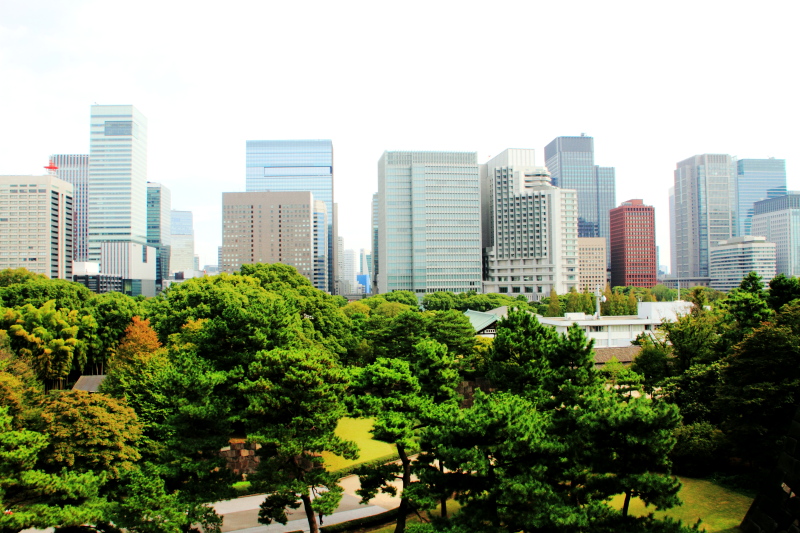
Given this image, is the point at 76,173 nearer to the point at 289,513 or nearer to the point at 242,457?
the point at 242,457

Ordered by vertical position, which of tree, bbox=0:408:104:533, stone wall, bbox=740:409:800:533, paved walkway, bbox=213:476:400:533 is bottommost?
paved walkway, bbox=213:476:400:533

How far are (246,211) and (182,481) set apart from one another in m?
128

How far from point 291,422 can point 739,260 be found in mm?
163900

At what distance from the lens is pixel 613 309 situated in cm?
6850

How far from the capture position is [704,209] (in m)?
181

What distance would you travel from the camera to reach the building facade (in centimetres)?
13825

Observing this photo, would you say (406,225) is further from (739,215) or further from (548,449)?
(739,215)

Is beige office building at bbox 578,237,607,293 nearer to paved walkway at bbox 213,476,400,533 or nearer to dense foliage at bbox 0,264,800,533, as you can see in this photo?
dense foliage at bbox 0,264,800,533

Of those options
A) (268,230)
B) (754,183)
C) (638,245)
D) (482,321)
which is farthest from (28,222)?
(754,183)

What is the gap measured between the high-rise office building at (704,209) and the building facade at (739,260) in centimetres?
2773

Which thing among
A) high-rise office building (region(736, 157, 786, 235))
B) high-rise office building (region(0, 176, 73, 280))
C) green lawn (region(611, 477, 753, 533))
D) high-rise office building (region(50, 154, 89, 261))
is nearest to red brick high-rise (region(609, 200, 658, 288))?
high-rise office building (region(736, 157, 786, 235))

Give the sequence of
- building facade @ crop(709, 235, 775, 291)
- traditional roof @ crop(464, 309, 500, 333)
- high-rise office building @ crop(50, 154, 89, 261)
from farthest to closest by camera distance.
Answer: high-rise office building @ crop(50, 154, 89, 261) < building facade @ crop(709, 235, 775, 291) < traditional roof @ crop(464, 309, 500, 333)

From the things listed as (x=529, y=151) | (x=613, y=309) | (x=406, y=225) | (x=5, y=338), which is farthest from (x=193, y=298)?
(x=529, y=151)

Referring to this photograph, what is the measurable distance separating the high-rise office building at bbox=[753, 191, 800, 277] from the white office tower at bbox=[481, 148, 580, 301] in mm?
85598
